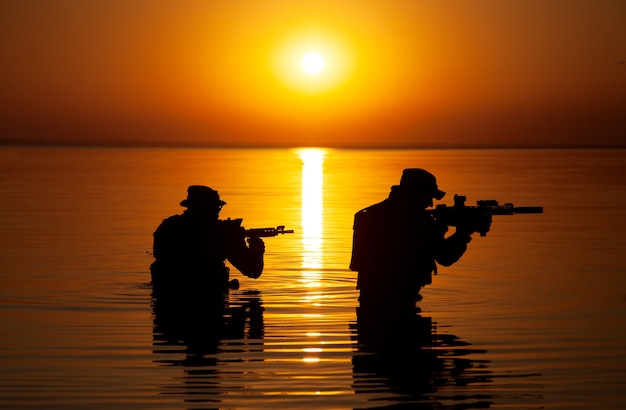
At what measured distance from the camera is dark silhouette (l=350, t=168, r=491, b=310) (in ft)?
47.4

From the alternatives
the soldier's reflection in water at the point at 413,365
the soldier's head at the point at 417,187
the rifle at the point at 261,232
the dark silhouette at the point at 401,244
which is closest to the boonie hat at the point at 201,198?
the rifle at the point at 261,232

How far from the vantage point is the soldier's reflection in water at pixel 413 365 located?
10.6 metres

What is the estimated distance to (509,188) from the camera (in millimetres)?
60625

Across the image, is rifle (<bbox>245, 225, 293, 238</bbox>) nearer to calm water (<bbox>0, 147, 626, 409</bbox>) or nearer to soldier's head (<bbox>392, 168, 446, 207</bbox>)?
calm water (<bbox>0, 147, 626, 409</bbox>)

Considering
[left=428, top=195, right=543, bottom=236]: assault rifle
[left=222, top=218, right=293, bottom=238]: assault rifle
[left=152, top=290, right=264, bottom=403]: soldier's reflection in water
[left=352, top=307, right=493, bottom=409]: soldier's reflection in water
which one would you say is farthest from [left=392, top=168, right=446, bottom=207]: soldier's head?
[left=222, top=218, right=293, bottom=238]: assault rifle

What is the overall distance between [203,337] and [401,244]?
2.65 m

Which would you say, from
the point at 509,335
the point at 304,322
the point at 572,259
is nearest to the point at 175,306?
the point at 304,322

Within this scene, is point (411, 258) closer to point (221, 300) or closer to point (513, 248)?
point (221, 300)

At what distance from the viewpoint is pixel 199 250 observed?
630 inches

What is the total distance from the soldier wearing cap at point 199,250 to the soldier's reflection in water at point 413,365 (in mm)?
2156

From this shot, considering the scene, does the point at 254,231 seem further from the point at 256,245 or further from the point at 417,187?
the point at 417,187

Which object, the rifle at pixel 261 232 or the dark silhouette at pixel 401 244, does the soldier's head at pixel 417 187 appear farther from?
the rifle at pixel 261 232

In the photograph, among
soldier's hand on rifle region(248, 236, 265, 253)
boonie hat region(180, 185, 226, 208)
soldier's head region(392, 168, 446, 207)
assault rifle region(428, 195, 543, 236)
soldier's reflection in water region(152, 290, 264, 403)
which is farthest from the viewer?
soldier's hand on rifle region(248, 236, 265, 253)

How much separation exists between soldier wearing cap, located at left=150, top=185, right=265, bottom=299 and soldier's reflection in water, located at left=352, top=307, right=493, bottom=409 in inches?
84.9
